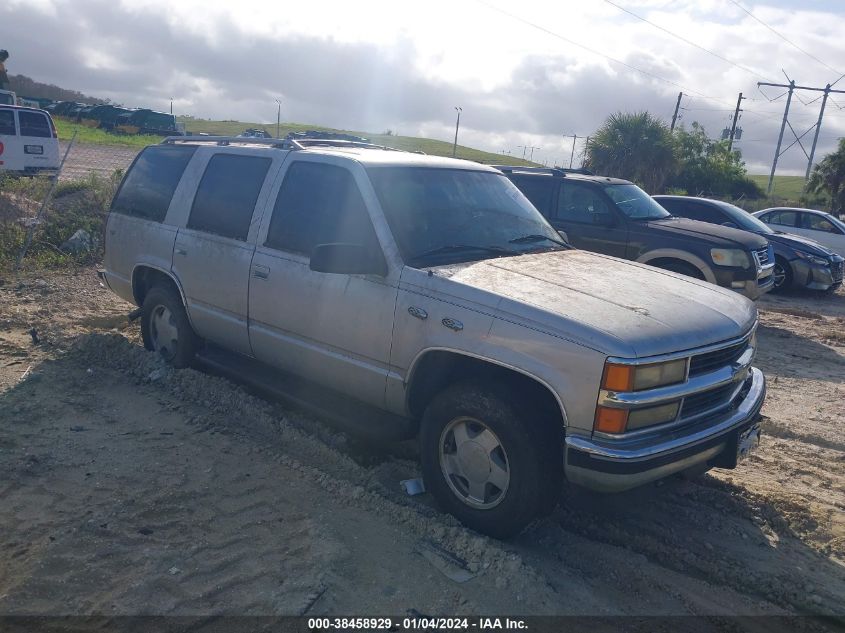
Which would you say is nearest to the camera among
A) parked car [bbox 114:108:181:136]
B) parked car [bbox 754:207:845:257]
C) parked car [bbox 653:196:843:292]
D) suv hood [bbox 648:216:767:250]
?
suv hood [bbox 648:216:767:250]

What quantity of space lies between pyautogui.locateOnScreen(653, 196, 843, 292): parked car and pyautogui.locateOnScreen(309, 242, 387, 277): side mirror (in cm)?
930

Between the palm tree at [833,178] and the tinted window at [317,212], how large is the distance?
3607 centimetres

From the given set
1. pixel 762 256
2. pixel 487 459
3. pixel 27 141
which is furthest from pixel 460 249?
pixel 27 141

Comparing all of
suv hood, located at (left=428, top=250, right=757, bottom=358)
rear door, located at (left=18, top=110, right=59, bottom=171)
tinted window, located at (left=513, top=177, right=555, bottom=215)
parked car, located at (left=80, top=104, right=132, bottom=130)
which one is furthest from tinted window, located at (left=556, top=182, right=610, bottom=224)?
parked car, located at (left=80, top=104, right=132, bottom=130)

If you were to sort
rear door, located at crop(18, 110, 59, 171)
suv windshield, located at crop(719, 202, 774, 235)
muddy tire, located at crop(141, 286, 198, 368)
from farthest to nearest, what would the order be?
rear door, located at crop(18, 110, 59, 171) → suv windshield, located at crop(719, 202, 774, 235) → muddy tire, located at crop(141, 286, 198, 368)

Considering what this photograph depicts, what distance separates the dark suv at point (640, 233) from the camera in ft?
29.8

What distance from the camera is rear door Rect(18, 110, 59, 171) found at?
18.6m

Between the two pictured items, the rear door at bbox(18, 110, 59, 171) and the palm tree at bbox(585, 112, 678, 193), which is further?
the palm tree at bbox(585, 112, 678, 193)

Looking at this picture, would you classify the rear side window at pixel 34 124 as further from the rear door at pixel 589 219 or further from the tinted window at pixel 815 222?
the tinted window at pixel 815 222

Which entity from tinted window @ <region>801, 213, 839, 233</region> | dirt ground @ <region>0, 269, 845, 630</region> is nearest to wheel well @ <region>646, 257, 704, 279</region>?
dirt ground @ <region>0, 269, 845, 630</region>

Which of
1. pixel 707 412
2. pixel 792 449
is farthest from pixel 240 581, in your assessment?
pixel 792 449

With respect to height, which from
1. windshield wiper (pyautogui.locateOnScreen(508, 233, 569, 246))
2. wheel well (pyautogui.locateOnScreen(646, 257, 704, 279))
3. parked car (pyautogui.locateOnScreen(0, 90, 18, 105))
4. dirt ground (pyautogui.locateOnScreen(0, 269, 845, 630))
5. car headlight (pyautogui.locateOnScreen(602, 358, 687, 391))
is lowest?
dirt ground (pyautogui.locateOnScreen(0, 269, 845, 630))

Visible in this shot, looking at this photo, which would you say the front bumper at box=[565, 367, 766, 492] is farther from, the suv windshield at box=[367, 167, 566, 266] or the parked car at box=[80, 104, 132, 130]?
the parked car at box=[80, 104, 132, 130]

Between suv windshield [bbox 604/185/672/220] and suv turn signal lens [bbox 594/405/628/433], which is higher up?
suv windshield [bbox 604/185/672/220]
